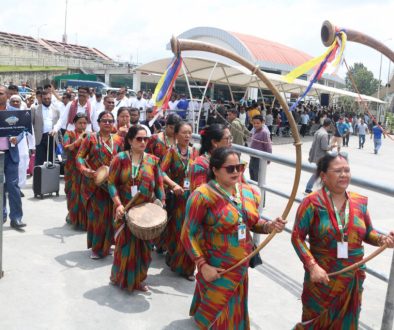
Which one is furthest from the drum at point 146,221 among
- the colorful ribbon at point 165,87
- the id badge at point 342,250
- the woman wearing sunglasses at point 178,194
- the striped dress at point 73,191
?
the striped dress at point 73,191

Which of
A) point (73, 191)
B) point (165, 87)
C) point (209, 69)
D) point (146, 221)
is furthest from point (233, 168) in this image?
point (209, 69)

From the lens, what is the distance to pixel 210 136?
389cm

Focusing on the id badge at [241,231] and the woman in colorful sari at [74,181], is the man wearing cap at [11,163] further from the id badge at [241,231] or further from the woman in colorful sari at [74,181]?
the id badge at [241,231]

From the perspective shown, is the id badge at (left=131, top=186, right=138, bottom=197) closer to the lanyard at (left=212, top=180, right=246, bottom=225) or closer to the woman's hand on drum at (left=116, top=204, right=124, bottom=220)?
the woman's hand on drum at (left=116, top=204, right=124, bottom=220)

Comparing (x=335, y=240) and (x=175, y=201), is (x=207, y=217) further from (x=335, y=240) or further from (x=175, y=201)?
(x=175, y=201)

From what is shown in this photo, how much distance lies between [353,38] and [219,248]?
169 cm

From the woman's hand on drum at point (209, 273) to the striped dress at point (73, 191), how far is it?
10.8ft

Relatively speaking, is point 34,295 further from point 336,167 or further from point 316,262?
point 336,167

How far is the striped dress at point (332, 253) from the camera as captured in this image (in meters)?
2.87

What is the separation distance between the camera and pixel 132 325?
140 inches

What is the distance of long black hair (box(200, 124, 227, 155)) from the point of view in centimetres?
386

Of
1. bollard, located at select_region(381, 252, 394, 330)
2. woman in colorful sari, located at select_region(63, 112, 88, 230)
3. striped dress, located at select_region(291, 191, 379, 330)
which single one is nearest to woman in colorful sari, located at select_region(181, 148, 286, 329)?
striped dress, located at select_region(291, 191, 379, 330)

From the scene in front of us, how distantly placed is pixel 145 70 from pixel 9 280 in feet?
57.9

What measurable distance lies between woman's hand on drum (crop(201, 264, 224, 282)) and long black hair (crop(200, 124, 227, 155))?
124 cm
